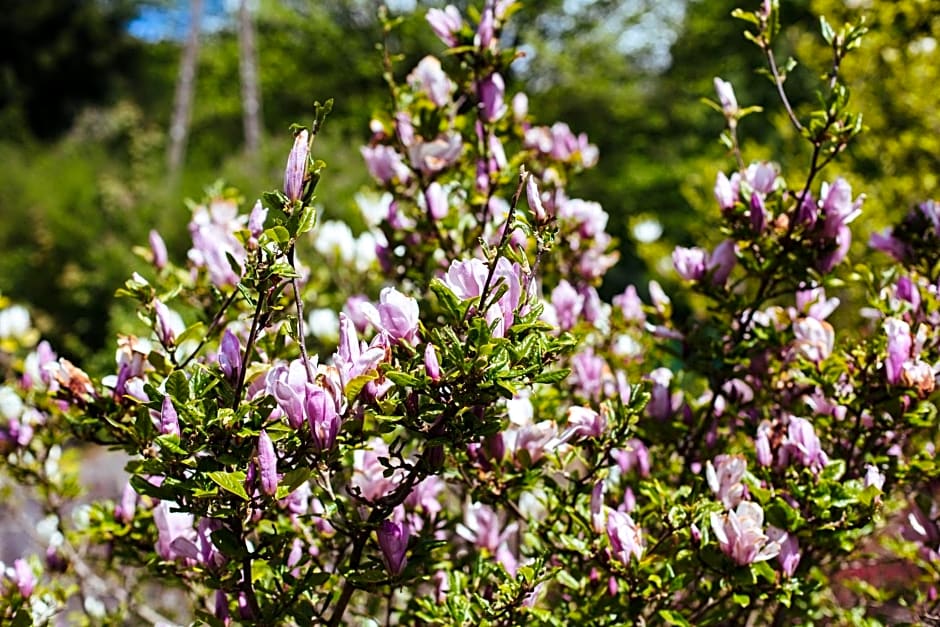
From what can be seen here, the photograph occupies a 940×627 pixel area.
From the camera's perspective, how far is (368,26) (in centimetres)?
1567

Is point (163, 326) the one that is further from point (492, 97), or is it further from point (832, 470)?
point (832, 470)

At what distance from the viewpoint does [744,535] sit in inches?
51.7

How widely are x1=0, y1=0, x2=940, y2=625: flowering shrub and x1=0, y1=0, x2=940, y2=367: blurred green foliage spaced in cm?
331

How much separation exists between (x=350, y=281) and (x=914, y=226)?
1507 millimetres

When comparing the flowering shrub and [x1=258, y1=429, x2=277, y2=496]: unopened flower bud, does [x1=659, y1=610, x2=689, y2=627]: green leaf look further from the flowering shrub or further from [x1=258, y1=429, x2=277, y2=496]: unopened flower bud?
[x1=258, y1=429, x2=277, y2=496]: unopened flower bud

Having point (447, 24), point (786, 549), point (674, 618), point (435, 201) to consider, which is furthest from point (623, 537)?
point (447, 24)

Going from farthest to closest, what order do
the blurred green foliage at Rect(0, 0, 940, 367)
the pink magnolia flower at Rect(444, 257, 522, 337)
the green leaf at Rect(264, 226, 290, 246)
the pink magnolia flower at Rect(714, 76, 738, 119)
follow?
1. the blurred green foliage at Rect(0, 0, 940, 367)
2. the pink magnolia flower at Rect(714, 76, 738, 119)
3. the pink magnolia flower at Rect(444, 257, 522, 337)
4. the green leaf at Rect(264, 226, 290, 246)

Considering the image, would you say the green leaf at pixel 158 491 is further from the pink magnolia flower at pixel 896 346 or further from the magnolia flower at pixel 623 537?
the pink magnolia flower at pixel 896 346

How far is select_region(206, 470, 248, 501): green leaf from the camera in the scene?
3.51 ft

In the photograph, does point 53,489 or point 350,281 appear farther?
point 350,281

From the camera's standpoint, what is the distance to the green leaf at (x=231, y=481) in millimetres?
1070

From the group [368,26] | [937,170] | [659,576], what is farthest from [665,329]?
[368,26]

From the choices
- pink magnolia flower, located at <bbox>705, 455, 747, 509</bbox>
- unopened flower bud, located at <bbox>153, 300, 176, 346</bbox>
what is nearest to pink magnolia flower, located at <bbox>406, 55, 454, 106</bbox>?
unopened flower bud, located at <bbox>153, 300, 176, 346</bbox>

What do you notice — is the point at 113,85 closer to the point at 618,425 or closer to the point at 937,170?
the point at 937,170
